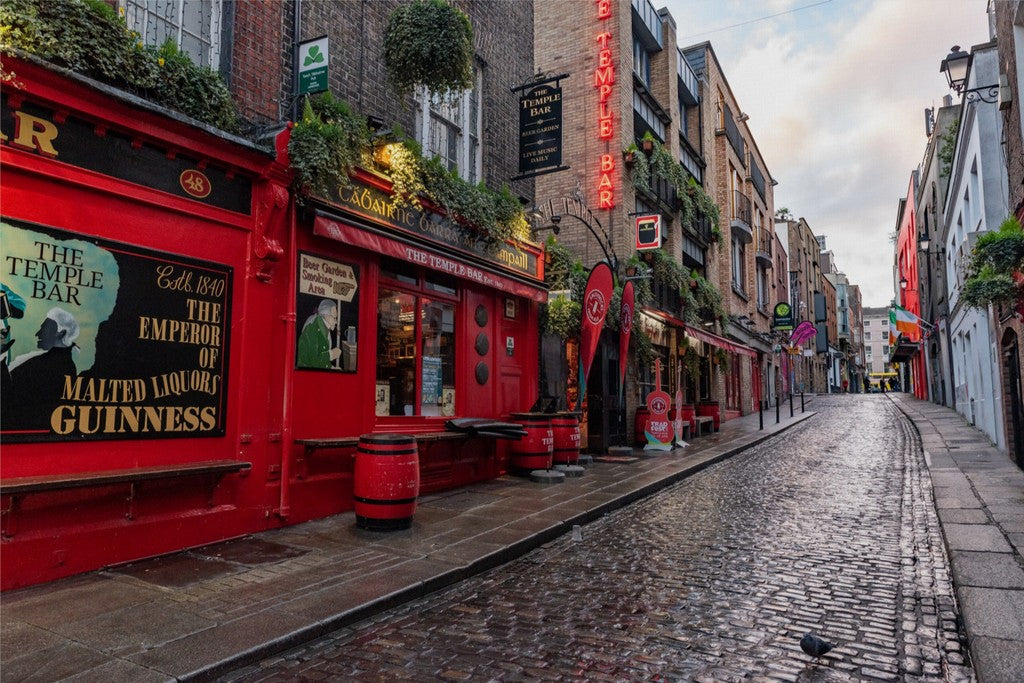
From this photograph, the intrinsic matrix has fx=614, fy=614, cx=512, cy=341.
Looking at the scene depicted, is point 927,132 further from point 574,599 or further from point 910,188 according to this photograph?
point 574,599

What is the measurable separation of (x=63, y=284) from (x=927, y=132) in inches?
1481

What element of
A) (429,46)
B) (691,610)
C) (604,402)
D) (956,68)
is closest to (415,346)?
(429,46)

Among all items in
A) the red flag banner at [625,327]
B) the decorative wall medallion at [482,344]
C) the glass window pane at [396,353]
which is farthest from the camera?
the red flag banner at [625,327]

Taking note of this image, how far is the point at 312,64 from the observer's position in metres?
7.19

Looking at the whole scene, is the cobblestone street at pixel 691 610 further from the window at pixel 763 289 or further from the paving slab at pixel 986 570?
the window at pixel 763 289

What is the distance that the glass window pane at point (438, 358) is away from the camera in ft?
29.3

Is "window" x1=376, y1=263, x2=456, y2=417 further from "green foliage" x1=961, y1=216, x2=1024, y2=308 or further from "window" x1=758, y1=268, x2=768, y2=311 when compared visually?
"window" x1=758, y1=268, x2=768, y2=311

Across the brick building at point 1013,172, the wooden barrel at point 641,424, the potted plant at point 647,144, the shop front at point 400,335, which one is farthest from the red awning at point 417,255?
the potted plant at point 647,144

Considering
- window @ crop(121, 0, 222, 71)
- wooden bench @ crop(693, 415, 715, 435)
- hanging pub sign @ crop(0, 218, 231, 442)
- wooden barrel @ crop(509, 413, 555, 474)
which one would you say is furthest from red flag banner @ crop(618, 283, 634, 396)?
window @ crop(121, 0, 222, 71)

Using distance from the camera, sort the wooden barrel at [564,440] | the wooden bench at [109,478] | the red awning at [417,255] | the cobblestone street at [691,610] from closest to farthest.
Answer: the cobblestone street at [691,610] < the wooden bench at [109,478] < the red awning at [417,255] < the wooden barrel at [564,440]

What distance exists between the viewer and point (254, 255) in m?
6.34

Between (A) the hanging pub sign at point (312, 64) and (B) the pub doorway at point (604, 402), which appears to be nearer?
(A) the hanging pub sign at point (312, 64)

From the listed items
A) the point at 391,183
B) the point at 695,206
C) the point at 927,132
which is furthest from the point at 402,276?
the point at 927,132

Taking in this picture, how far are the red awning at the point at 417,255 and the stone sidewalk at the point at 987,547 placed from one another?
251 inches
